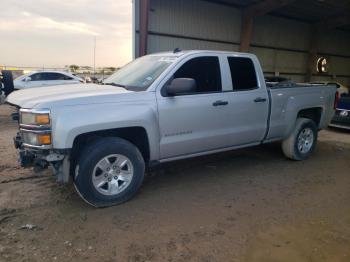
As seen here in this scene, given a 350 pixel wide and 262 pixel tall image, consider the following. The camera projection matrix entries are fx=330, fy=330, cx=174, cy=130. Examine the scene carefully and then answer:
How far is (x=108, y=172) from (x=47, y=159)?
74 centimetres

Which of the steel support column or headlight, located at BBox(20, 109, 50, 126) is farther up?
the steel support column

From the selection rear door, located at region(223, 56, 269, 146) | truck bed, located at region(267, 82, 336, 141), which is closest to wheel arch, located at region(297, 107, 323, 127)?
truck bed, located at region(267, 82, 336, 141)

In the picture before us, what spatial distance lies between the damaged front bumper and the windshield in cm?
130

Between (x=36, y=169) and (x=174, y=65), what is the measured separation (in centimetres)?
222

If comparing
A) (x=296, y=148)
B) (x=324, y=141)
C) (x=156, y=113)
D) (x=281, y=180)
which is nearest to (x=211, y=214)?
(x=156, y=113)

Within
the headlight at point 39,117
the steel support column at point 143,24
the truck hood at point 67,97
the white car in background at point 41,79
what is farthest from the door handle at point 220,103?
the white car in background at point 41,79

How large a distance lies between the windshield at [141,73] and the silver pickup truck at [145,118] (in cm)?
2

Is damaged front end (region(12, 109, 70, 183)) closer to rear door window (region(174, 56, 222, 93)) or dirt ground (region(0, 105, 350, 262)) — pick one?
dirt ground (region(0, 105, 350, 262))

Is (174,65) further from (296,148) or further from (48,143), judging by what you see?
(296,148)

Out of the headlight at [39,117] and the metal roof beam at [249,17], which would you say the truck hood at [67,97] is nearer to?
the headlight at [39,117]

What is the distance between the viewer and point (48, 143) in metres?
3.59

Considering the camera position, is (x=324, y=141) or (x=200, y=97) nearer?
(x=200, y=97)

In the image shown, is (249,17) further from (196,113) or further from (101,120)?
(101,120)

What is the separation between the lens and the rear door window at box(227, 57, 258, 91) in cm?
517
